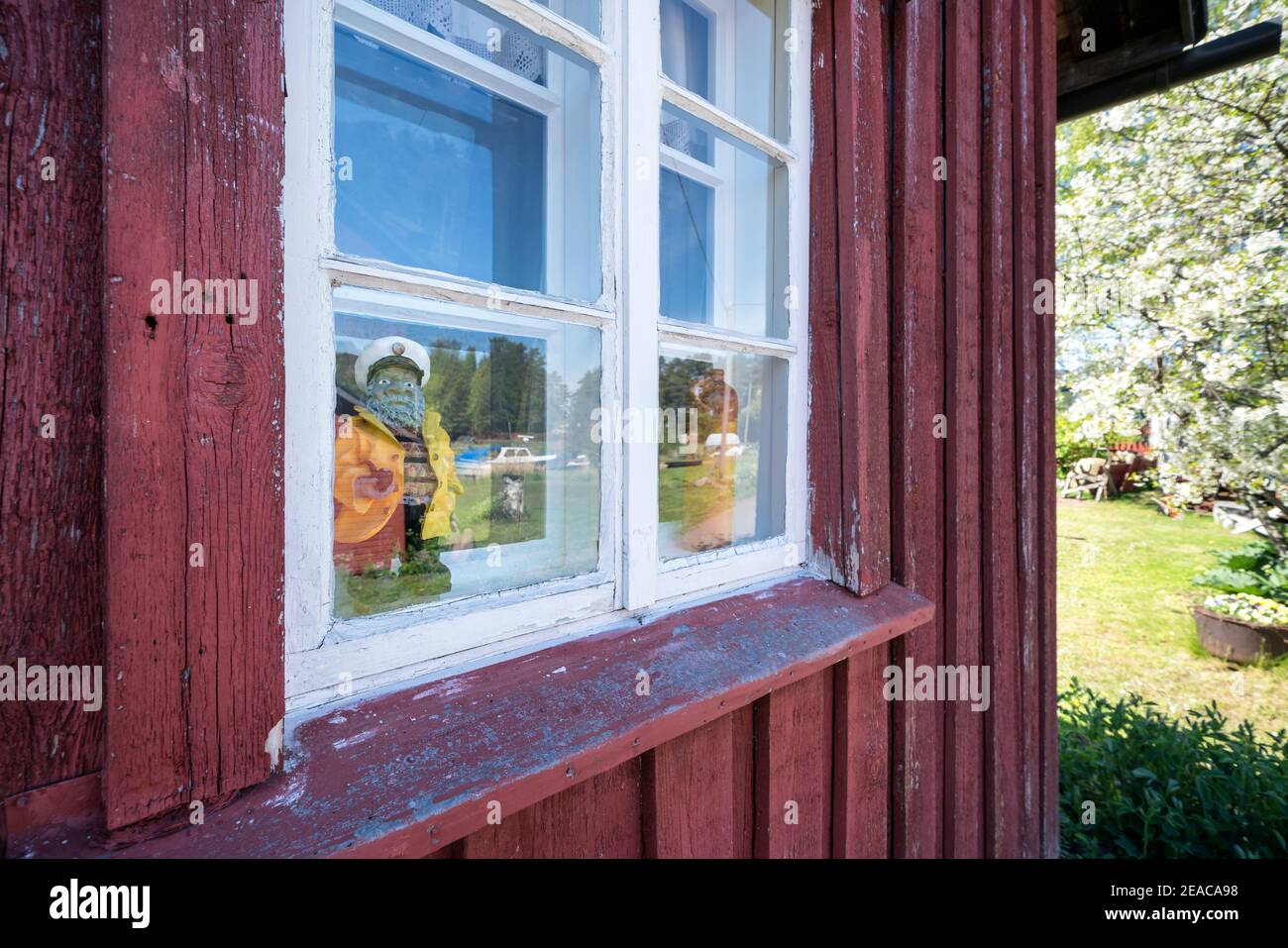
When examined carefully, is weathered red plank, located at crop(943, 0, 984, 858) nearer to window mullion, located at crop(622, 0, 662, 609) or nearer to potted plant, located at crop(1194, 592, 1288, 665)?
window mullion, located at crop(622, 0, 662, 609)

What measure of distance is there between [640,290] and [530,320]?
0.25 metres

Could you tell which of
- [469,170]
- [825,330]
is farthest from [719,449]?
[469,170]

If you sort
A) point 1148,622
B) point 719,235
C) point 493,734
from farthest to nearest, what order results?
point 1148,622 → point 719,235 → point 493,734

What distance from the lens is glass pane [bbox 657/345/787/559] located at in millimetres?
1331

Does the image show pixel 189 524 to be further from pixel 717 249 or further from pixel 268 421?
pixel 717 249

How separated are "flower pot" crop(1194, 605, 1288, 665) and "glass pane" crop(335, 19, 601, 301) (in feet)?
21.9

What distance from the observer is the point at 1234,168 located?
213 inches

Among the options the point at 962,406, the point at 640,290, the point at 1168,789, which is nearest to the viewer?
the point at 640,290

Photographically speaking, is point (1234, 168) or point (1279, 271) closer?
point (1279, 271)

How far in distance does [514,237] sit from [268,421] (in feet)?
2.63

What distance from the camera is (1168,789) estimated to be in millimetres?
2826

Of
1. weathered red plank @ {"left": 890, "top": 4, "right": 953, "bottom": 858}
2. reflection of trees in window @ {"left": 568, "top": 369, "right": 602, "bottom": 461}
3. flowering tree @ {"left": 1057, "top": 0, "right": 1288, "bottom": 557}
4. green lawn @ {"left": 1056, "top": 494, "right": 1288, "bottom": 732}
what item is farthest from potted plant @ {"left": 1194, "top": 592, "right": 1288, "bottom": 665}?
reflection of trees in window @ {"left": 568, "top": 369, "right": 602, "bottom": 461}

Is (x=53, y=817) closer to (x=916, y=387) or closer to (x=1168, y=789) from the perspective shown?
(x=916, y=387)
